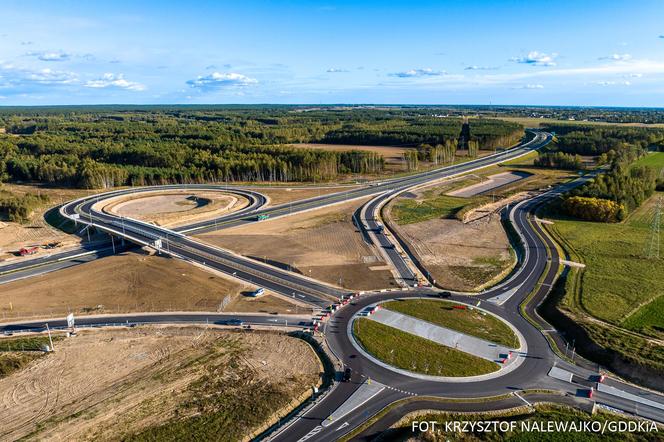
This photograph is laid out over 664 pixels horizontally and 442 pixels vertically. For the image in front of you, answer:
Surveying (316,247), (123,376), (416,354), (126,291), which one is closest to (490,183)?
(316,247)

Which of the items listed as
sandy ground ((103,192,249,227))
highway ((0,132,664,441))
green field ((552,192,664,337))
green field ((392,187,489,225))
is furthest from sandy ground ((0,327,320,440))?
green field ((392,187,489,225))

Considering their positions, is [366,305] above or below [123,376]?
above

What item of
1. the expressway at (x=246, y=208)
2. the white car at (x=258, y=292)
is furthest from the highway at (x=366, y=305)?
the white car at (x=258, y=292)

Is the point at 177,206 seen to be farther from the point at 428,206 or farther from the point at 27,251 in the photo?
the point at 428,206

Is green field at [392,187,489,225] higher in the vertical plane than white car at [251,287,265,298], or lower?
higher

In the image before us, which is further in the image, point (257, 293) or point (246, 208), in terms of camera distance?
point (246, 208)

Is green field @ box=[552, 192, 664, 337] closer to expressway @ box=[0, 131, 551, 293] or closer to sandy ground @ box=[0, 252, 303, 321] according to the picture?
sandy ground @ box=[0, 252, 303, 321]
